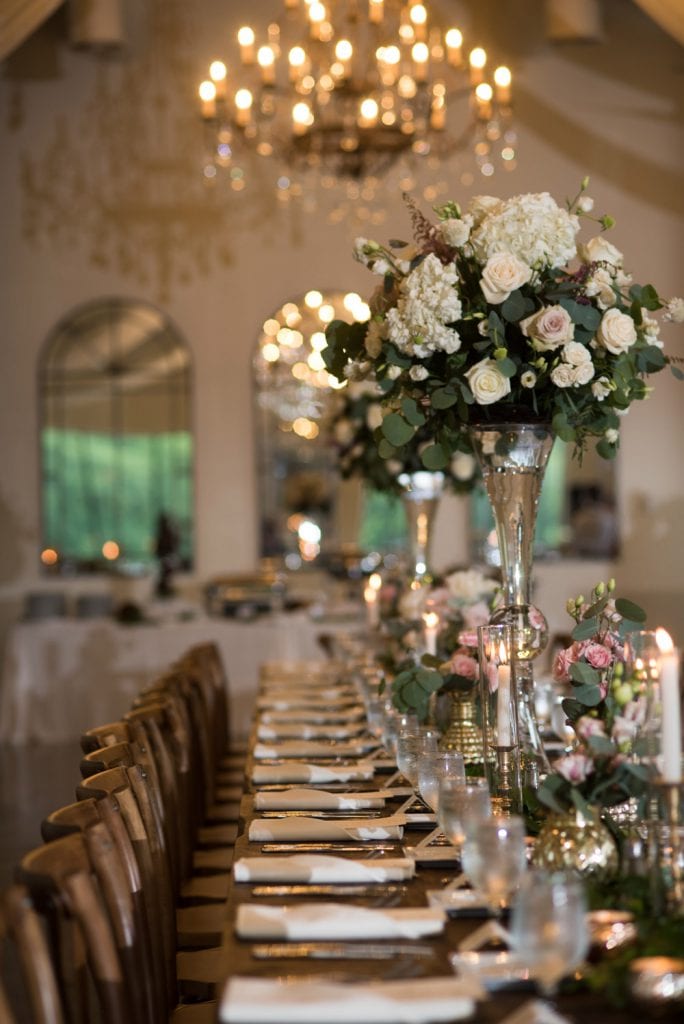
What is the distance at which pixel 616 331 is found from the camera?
2738 mm

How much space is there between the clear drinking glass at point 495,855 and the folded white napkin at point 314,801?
3.31ft

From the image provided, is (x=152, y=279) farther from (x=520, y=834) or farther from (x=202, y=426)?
(x=520, y=834)

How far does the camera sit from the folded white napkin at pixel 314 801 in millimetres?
2853

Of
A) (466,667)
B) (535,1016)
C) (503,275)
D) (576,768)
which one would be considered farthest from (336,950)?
(466,667)

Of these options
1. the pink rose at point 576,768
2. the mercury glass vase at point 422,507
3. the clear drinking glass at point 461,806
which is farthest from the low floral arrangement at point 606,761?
the mercury glass vase at point 422,507

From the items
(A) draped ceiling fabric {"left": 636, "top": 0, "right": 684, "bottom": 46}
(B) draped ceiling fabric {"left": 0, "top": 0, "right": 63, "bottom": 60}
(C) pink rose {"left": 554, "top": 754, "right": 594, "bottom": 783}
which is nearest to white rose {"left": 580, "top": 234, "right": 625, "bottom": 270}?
(C) pink rose {"left": 554, "top": 754, "right": 594, "bottom": 783}

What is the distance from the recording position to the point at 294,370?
11.0 metres

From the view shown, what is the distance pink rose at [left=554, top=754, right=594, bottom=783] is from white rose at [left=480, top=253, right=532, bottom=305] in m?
1.03

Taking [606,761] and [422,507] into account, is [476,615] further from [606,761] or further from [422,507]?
[422,507]

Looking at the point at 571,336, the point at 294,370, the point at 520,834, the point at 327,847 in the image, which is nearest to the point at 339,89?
the point at 294,370

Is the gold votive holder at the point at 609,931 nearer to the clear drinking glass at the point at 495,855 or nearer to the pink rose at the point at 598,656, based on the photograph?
the clear drinking glass at the point at 495,855

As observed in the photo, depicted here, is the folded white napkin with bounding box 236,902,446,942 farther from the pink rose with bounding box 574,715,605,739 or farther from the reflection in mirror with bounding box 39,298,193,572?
the reflection in mirror with bounding box 39,298,193,572

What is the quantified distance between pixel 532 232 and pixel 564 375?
29 centimetres

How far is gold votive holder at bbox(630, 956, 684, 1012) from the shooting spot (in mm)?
1613
